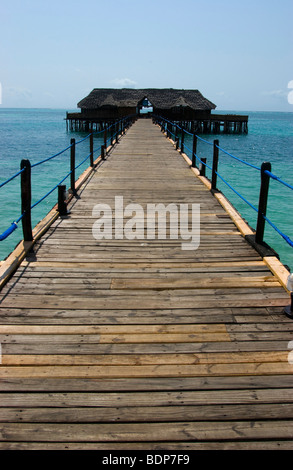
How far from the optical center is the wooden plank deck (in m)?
2.35

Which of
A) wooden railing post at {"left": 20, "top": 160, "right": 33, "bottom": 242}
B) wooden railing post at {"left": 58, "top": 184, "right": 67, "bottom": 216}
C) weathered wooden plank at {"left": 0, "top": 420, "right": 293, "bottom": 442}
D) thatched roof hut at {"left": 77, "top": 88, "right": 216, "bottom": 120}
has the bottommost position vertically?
weathered wooden plank at {"left": 0, "top": 420, "right": 293, "bottom": 442}

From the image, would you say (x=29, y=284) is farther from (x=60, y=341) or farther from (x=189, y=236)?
(x=189, y=236)

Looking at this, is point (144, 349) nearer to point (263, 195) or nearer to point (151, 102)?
point (263, 195)

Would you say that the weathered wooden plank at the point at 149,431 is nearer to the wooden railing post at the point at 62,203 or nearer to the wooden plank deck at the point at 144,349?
the wooden plank deck at the point at 144,349

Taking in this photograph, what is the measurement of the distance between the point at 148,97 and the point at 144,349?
62.7 meters

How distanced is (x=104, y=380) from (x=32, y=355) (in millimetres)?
623

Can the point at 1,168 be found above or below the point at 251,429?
below

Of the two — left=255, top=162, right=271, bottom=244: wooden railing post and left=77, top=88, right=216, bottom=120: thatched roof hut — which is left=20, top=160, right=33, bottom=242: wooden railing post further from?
left=77, top=88, right=216, bottom=120: thatched roof hut

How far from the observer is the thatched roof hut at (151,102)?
58531 mm

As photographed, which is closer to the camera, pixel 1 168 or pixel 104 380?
pixel 104 380

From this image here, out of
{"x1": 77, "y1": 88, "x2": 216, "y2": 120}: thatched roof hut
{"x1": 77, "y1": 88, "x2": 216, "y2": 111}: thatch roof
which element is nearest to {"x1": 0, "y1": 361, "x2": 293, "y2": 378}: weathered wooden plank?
{"x1": 77, "y1": 88, "x2": 216, "y2": 120}: thatched roof hut

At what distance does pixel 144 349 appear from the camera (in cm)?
307
